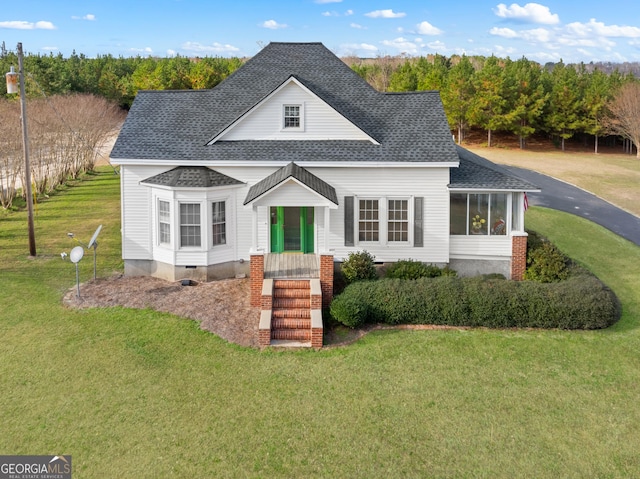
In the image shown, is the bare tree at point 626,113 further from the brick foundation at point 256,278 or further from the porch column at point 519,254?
the brick foundation at point 256,278

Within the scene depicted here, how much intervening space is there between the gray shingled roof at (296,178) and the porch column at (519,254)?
6.18 m

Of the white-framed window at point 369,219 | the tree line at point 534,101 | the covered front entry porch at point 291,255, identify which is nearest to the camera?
the covered front entry porch at point 291,255

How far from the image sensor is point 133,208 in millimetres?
20531

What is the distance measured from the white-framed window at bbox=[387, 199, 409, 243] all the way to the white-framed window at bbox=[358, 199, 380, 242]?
41 cm

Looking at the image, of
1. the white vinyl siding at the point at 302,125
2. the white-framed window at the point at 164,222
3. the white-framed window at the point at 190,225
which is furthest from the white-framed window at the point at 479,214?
the white-framed window at the point at 164,222

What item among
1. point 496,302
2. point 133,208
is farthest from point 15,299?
point 496,302

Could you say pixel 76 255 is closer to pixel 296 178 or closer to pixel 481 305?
pixel 296 178

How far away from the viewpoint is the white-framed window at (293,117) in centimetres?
2041

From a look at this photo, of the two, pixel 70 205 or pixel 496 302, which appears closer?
pixel 496 302

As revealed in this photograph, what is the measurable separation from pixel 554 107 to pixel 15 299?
189ft

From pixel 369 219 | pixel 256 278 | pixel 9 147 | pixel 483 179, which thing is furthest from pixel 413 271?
pixel 9 147

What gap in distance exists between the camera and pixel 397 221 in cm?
2020

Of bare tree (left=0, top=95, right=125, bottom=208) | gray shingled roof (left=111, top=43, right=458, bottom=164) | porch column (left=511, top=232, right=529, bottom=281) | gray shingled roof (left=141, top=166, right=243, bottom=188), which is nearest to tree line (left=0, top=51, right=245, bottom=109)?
bare tree (left=0, top=95, right=125, bottom=208)

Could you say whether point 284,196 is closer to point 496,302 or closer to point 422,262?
point 422,262
